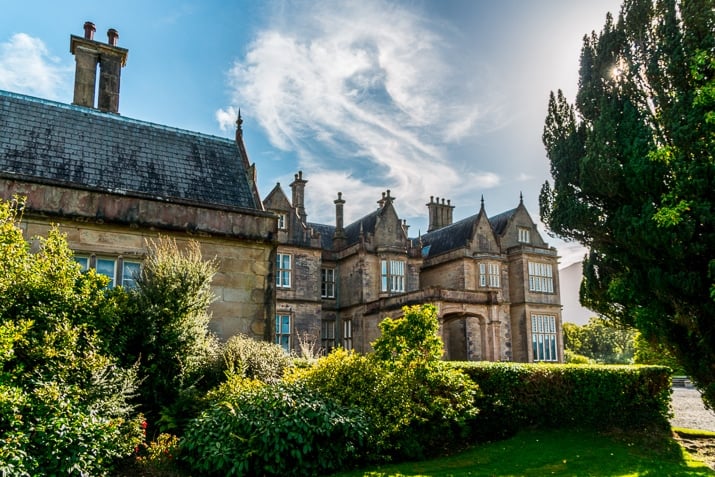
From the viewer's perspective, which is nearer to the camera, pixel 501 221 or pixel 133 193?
pixel 133 193

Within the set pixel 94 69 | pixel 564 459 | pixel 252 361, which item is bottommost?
pixel 564 459

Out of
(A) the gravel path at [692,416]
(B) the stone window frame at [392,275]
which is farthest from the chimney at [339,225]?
(A) the gravel path at [692,416]

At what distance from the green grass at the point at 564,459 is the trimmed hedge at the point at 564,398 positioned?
1.43 feet

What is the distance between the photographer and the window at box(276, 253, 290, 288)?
28.2 metres

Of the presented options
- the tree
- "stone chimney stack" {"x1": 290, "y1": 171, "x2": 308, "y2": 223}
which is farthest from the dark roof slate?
the tree

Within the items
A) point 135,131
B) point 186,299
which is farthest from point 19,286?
point 135,131

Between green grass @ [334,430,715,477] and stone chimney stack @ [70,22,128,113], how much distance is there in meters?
13.9

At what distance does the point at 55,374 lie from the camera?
316 inches

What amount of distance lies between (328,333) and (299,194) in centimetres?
854

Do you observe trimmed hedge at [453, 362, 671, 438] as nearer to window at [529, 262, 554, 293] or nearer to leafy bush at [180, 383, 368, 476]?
leafy bush at [180, 383, 368, 476]

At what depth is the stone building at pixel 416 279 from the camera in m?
28.8

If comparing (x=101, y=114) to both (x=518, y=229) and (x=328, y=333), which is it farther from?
(x=518, y=229)

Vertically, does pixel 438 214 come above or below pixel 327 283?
above

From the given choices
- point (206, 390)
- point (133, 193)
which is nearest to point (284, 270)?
point (133, 193)
